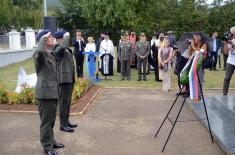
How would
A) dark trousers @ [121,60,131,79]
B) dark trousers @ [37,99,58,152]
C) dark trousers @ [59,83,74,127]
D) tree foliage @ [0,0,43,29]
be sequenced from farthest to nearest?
tree foliage @ [0,0,43,29]
dark trousers @ [121,60,131,79]
dark trousers @ [59,83,74,127]
dark trousers @ [37,99,58,152]

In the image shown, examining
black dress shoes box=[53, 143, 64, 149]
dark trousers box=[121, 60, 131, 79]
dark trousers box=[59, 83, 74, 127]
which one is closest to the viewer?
black dress shoes box=[53, 143, 64, 149]

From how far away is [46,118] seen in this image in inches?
223

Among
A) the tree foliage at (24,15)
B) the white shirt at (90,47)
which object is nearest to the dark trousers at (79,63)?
the white shirt at (90,47)

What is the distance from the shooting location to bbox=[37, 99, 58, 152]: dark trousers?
222 inches

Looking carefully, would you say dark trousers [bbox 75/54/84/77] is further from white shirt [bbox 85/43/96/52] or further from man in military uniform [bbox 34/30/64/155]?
man in military uniform [bbox 34/30/64/155]

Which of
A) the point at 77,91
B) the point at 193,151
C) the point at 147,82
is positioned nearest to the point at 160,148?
the point at 193,151

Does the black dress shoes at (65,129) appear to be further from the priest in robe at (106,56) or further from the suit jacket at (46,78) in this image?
the priest in robe at (106,56)

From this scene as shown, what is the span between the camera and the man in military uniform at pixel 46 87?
5512 mm

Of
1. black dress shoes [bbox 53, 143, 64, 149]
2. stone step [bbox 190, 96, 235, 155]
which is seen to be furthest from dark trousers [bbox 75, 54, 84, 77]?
black dress shoes [bbox 53, 143, 64, 149]

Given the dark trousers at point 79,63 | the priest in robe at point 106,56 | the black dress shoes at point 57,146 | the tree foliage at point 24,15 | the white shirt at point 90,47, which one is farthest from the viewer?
the tree foliage at point 24,15

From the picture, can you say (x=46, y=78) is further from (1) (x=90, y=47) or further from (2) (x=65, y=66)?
(1) (x=90, y=47)

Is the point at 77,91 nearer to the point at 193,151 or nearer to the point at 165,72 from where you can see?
the point at 165,72

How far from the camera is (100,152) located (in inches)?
236

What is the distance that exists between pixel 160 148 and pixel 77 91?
4.18 m
